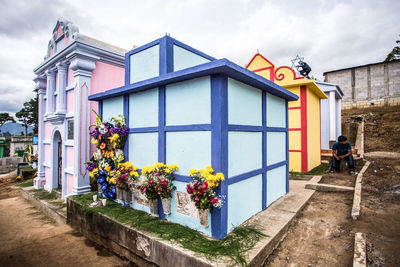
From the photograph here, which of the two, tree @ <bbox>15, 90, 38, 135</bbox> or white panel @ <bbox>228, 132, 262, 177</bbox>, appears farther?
tree @ <bbox>15, 90, 38, 135</bbox>

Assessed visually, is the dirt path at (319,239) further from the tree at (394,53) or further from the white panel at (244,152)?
the tree at (394,53)

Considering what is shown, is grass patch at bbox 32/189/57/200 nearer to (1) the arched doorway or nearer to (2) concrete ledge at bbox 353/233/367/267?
(1) the arched doorway

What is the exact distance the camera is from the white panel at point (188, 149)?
3.52m

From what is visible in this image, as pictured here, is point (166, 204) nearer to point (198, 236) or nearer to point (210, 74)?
point (198, 236)

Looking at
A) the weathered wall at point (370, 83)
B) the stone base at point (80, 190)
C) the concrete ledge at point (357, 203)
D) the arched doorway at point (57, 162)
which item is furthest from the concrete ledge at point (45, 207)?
the weathered wall at point (370, 83)

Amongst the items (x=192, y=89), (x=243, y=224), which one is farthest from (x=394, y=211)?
(x=192, y=89)

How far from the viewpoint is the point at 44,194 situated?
837cm

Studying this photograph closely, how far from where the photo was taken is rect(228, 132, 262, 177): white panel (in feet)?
11.8

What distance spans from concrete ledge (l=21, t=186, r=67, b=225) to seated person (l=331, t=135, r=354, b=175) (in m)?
9.68

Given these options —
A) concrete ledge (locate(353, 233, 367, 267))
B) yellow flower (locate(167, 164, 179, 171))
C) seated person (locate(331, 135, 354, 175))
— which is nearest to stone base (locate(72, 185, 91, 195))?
yellow flower (locate(167, 164, 179, 171))

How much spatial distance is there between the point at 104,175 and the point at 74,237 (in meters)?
1.64

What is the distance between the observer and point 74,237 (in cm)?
519

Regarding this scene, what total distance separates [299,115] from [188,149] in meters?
6.50

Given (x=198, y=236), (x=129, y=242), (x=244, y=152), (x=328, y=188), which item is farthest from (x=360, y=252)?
(x=129, y=242)
